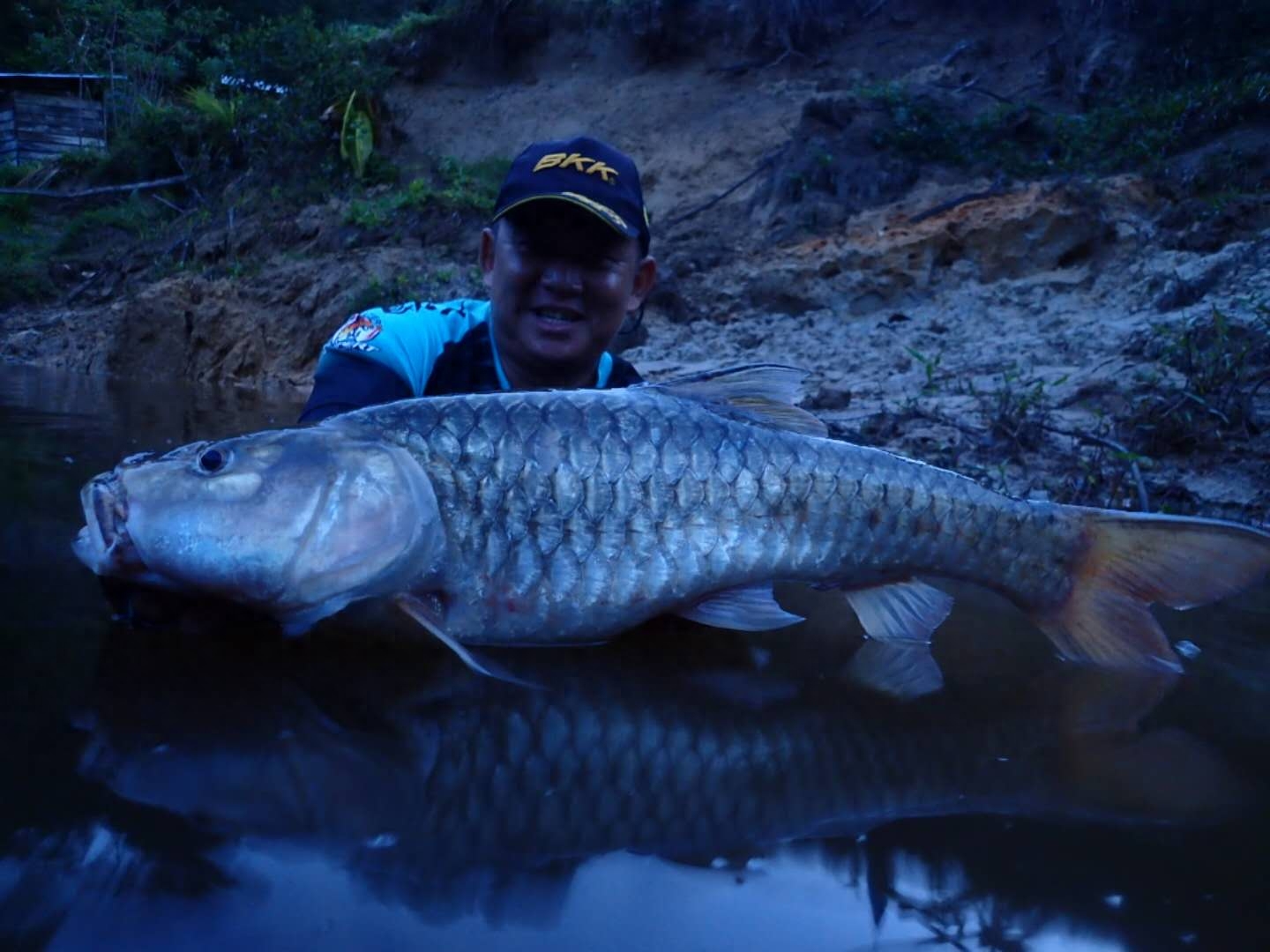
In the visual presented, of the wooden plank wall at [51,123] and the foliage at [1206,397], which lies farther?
the wooden plank wall at [51,123]

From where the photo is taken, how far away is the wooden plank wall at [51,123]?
2472cm

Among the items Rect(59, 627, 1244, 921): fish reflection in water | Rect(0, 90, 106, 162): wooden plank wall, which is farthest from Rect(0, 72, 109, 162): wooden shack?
Rect(59, 627, 1244, 921): fish reflection in water

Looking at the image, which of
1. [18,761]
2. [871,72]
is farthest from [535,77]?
[18,761]

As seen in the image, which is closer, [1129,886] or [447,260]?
[1129,886]

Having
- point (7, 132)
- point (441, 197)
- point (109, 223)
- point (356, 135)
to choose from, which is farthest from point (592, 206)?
point (7, 132)

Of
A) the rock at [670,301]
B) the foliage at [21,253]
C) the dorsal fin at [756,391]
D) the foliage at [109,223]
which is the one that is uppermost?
the dorsal fin at [756,391]

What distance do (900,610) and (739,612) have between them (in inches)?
15.1

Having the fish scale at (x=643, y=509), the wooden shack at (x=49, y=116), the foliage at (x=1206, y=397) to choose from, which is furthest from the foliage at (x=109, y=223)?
the fish scale at (x=643, y=509)

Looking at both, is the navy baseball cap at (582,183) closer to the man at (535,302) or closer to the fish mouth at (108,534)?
the man at (535,302)

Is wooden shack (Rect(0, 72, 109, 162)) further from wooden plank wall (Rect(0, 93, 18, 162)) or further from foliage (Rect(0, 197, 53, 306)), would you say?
foliage (Rect(0, 197, 53, 306))

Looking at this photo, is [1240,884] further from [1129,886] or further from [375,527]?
[375,527]

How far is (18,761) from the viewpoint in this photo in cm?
140

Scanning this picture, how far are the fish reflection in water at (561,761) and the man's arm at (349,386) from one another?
883 millimetres

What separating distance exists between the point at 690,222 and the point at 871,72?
373 cm
